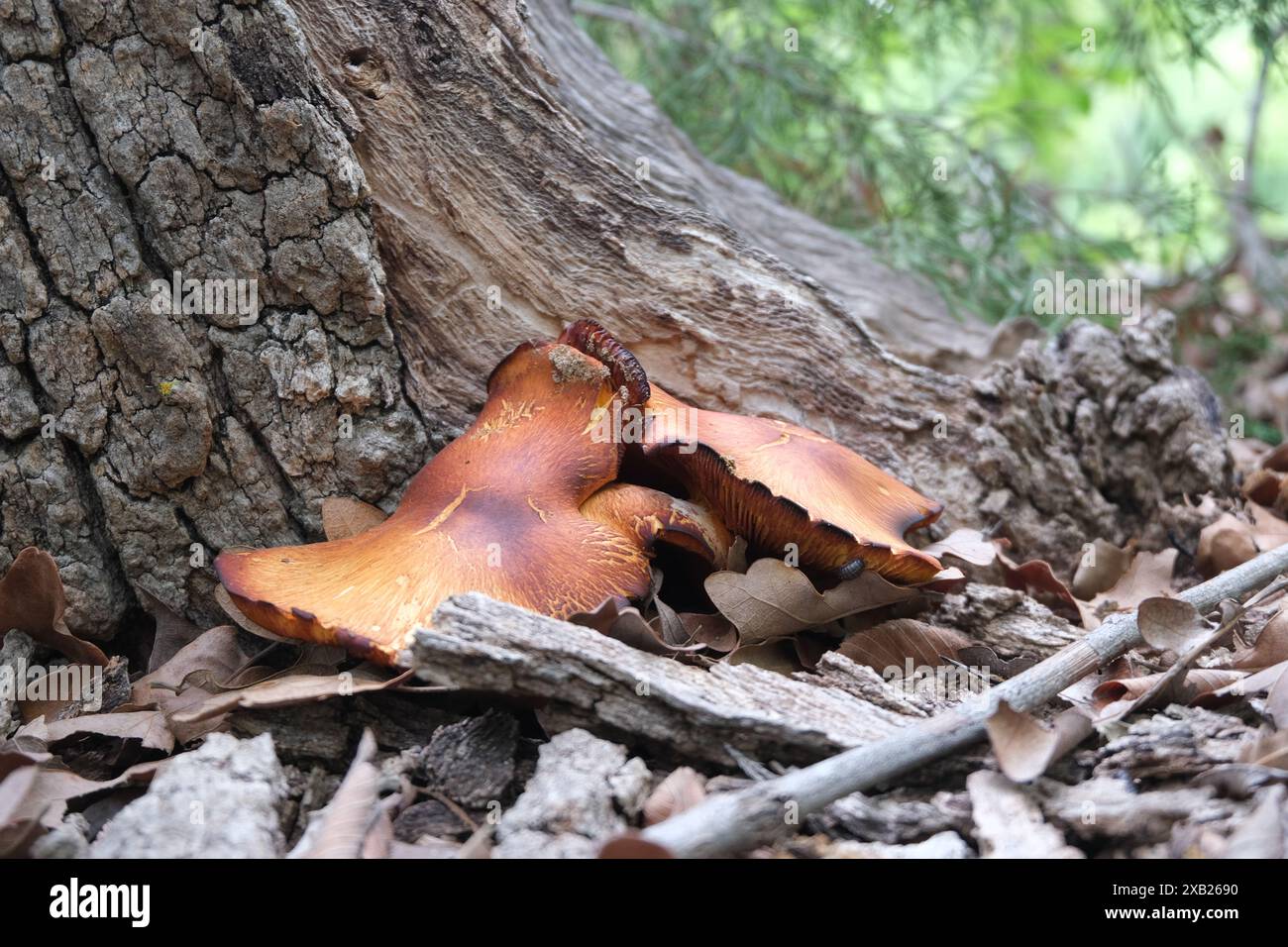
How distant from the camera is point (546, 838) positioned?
1956mm

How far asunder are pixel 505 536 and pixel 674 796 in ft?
2.76

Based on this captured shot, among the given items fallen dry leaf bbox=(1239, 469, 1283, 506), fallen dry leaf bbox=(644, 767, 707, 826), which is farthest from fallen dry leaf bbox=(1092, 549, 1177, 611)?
fallen dry leaf bbox=(644, 767, 707, 826)

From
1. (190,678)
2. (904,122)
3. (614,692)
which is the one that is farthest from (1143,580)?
(904,122)

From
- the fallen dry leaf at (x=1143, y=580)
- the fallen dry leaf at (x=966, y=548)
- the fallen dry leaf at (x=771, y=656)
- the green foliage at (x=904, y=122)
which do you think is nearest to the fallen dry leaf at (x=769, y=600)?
the fallen dry leaf at (x=771, y=656)

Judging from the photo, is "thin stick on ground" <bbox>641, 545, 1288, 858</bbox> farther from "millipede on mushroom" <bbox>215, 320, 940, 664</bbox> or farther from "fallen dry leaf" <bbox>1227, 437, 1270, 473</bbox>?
"fallen dry leaf" <bbox>1227, 437, 1270, 473</bbox>

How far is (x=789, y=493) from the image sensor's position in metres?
2.74

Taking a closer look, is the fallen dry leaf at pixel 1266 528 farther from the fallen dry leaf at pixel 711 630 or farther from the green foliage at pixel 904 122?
the fallen dry leaf at pixel 711 630

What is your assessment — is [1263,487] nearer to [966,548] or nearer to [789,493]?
[966,548]

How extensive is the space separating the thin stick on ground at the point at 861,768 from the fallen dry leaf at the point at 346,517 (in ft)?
4.74
